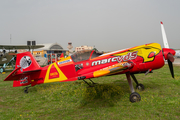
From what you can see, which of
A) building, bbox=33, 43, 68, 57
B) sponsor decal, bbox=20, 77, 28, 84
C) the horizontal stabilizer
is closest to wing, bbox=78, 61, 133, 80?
the horizontal stabilizer

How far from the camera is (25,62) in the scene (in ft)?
23.1

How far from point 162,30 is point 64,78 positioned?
18.6 ft

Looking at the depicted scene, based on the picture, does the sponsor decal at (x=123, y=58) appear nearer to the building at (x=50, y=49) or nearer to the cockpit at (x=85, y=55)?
the cockpit at (x=85, y=55)

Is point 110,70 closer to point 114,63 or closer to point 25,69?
point 114,63

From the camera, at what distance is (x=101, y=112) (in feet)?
14.4

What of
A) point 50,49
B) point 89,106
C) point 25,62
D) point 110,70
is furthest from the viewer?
point 50,49

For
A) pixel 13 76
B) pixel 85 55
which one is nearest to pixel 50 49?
pixel 13 76

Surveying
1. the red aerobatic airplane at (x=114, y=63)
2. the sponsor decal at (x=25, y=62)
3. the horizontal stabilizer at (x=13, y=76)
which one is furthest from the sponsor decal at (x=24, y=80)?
the sponsor decal at (x=25, y=62)

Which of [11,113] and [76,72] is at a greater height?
[76,72]

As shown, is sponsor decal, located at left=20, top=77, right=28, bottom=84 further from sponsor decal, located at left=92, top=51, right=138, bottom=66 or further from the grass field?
sponsor decal, located at left=92, top=51, right=138, bottom=66

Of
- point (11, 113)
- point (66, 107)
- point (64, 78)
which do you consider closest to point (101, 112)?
point (66, 107)

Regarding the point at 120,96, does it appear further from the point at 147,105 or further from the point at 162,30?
the point at 162,30

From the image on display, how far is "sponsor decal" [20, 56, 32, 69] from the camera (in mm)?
6984

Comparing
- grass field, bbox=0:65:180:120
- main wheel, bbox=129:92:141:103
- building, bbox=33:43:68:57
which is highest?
building, bbox=33:43:68:57
